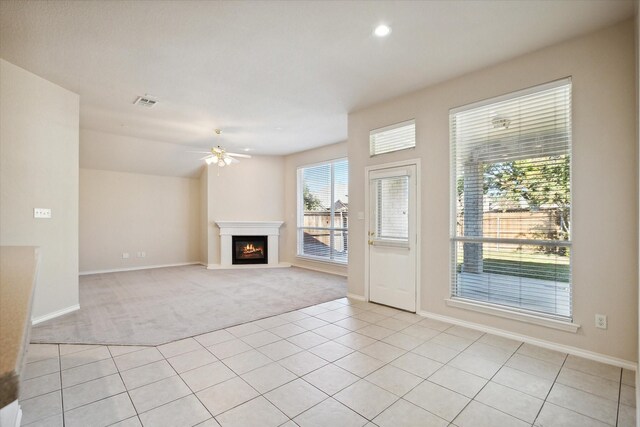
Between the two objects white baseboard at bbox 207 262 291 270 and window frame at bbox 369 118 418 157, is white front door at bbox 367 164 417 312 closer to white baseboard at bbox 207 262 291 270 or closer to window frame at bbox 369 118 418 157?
window frame at bbox 369 118 418 157

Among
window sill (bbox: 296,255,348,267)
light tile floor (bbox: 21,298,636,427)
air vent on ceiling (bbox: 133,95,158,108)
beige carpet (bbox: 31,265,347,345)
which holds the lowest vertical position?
light tile floor (bbox: 21,298,636,427)

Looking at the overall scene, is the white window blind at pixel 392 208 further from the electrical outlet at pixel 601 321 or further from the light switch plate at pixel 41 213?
the light switch plate at pixel 41 213

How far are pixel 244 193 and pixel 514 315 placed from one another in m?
6.38

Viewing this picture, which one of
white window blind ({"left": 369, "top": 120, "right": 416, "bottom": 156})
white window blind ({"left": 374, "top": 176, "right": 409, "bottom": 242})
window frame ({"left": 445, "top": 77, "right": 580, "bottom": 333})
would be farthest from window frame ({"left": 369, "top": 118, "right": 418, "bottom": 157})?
window frame ({"left": 445, "top": 77, "right": 580, "bottom": 333})

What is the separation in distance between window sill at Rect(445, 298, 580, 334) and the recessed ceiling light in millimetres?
2922

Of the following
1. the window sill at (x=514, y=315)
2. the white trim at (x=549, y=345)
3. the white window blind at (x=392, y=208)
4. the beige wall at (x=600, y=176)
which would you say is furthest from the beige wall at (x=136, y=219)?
the beige wall at (x=600, y=176)

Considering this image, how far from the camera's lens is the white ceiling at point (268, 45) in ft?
8.46

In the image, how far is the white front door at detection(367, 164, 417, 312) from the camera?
4.22m

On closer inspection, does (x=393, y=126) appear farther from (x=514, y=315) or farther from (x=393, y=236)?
(x=514, y=315)

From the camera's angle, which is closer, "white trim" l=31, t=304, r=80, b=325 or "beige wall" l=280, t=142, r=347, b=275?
"white trim" l=31, t=304, r=80, b=325

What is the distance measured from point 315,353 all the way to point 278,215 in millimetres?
5647

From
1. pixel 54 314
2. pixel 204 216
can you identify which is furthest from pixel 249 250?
pixel 54 314

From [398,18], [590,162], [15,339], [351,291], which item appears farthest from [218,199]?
[15,339]

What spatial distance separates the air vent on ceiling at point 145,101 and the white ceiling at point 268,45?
0.30 ft
